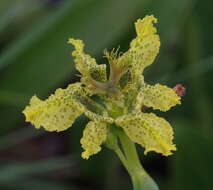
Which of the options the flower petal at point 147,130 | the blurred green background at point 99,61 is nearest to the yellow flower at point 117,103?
the flower petal at point 147,130

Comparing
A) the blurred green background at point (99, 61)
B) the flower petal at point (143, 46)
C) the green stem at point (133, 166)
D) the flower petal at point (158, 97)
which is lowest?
the green stem at point (133, 166)

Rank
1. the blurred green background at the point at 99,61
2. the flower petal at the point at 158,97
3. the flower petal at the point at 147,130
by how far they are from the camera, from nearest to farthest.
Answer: the flower petal at the point at 147,130, the flower petal at the point at 158,97, the blurred green background at the point at 99,61

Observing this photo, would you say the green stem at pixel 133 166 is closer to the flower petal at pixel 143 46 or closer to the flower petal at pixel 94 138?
the flower petal at pixel 94 138

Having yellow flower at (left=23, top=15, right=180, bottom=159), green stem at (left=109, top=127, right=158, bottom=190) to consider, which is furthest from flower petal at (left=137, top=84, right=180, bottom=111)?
green stem at (left=109, top=127, right=158, bottom=190)

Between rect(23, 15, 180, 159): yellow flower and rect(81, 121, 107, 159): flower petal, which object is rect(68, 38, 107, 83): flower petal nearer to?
rect(23, 15, 180, 159): yellow flower

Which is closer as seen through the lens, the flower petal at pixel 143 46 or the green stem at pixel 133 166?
the green stem at pixel 133 166

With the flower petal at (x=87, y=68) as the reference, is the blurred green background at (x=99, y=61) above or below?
above

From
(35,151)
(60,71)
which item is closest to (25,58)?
(60,71)
